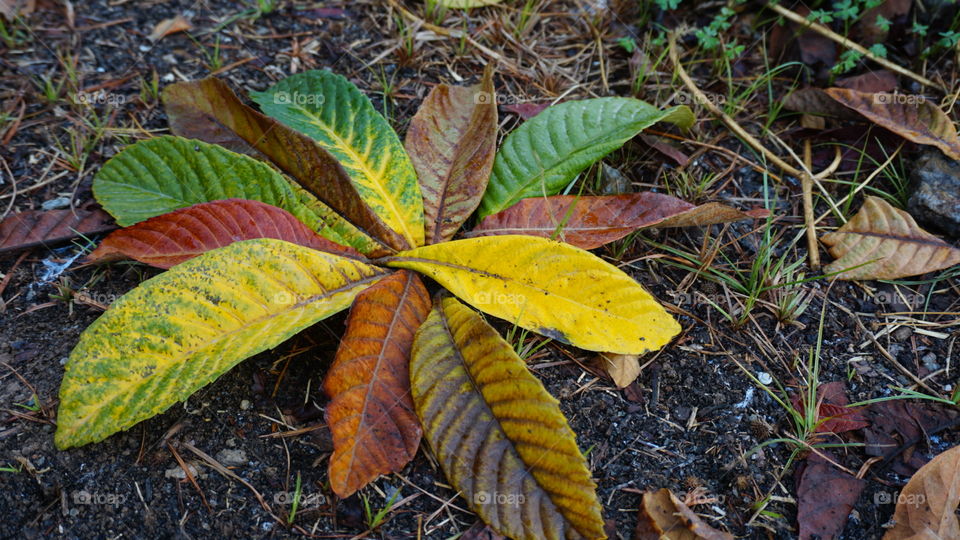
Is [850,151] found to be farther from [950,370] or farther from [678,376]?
[678,376]

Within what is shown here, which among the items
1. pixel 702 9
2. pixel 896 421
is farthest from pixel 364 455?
pixel 702 9

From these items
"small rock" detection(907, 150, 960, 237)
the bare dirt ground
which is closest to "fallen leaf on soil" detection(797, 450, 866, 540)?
the bare dirt ground

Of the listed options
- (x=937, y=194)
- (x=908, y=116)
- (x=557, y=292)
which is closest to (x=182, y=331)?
(x=557, y=292)

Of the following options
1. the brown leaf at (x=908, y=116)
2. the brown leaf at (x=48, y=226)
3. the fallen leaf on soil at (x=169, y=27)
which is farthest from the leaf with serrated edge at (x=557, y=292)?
the fallen leaf on soil at (x=169, y=27)

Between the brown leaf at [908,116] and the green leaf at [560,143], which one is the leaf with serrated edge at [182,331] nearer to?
the green leaf at [560,143]

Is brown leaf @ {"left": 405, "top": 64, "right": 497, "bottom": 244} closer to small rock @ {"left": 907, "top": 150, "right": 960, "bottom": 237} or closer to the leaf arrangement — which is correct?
→ the leaf arrangement

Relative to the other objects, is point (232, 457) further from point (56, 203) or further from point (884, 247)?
point (884, 247)

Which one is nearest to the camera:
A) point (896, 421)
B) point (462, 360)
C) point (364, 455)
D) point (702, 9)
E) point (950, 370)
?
point (364, 455)
